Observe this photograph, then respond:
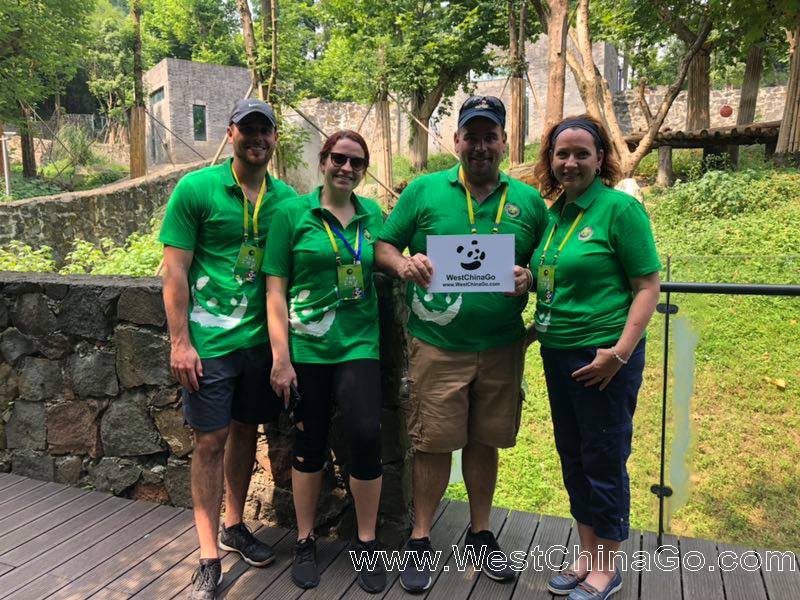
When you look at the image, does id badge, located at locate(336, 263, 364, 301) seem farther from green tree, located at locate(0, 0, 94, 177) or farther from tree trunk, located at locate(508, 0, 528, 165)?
green tree, located at locate(0, 0, 94, 177)

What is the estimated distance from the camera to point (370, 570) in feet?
8.61

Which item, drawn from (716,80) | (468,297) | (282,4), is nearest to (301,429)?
(468,297)

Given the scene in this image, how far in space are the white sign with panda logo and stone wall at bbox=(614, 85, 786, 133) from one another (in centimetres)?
1847

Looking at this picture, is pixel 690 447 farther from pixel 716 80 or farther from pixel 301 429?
pixel 716 80

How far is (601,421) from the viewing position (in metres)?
2.34

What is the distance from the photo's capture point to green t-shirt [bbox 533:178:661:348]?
2.24 m

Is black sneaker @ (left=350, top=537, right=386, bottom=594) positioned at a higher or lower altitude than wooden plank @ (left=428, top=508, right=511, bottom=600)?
higher

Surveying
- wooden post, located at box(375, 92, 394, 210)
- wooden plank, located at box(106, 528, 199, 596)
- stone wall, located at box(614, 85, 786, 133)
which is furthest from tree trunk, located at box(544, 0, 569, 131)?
stone wall, located at box(614, 85, 786, 133)

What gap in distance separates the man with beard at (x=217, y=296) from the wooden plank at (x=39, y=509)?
1.18 meters

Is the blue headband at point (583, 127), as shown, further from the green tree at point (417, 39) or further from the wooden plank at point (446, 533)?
the green tree at point (417, 39)

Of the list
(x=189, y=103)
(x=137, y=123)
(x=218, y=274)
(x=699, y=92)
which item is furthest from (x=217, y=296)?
(x=189, y=103)

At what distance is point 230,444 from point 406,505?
845mm

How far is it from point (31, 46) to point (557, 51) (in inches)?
646

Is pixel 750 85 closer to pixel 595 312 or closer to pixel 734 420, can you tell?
pixel 734 420
